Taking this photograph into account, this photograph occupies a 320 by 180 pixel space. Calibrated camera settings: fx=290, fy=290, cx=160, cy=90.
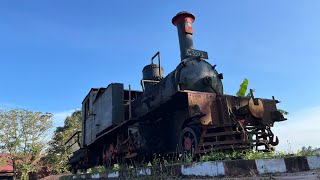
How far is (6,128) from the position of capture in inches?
1266

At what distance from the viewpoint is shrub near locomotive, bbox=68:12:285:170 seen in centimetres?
628

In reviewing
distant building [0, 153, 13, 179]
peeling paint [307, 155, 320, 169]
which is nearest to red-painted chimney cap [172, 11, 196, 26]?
peeling paint [307, 155, 320, 169]

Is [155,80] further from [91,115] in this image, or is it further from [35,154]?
[35,154]

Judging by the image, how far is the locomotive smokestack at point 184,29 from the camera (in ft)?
26.4

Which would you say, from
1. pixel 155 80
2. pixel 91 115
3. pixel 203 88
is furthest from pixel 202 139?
pixel 91 115

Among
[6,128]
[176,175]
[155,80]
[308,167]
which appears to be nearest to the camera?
[308,167]

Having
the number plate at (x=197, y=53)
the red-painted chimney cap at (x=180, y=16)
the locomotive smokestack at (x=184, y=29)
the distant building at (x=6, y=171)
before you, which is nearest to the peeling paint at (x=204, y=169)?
the number plate at (x=197, y=53)

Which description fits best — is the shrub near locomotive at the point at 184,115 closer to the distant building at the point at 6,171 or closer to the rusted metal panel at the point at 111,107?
the rusted metal panel at the point at 111,107

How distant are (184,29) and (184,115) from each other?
2.49 meters

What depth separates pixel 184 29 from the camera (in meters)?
8.12

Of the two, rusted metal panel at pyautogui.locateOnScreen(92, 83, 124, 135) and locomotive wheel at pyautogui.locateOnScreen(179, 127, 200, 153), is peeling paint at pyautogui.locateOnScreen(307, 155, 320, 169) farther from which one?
rusted metal panel at pyautogui.locateOnScreen(92, 83, 124, 135)

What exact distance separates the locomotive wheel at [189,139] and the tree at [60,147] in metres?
26.9

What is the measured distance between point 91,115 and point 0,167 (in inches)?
1111

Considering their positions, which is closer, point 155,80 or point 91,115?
point 155,80
